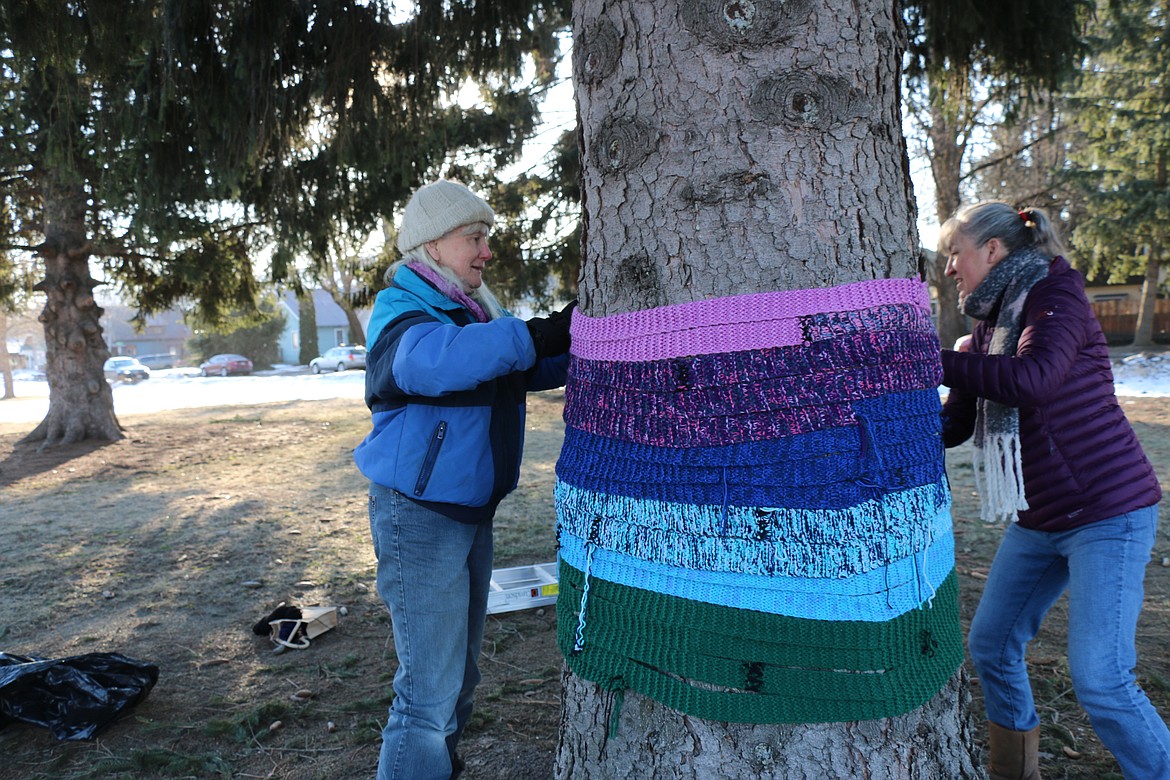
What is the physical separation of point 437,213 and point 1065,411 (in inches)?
68.9

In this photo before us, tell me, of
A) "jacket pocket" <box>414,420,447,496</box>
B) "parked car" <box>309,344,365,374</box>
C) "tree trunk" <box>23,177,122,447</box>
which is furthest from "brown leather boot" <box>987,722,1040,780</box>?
"parked car" <box>309,344,365,374</box>

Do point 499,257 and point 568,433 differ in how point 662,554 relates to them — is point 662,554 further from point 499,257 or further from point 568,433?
point 499,257

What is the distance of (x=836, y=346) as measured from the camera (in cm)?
163

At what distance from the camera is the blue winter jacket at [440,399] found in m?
1.96

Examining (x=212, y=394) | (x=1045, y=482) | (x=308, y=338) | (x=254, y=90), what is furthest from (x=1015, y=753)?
(x=308, y=338)

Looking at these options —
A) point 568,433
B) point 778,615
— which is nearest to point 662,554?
point 778,615

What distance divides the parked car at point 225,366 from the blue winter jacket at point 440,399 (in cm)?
3868

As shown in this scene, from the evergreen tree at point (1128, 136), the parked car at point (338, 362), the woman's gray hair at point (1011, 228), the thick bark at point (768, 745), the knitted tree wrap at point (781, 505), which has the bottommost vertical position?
the parked car at point (338, 362)

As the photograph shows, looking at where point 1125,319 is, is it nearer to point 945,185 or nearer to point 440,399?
point 945,185

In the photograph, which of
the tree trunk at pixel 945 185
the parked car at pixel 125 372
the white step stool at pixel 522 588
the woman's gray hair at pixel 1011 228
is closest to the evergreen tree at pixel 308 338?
the parked car at pixel 125 372

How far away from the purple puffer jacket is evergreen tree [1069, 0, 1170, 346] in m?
16.1

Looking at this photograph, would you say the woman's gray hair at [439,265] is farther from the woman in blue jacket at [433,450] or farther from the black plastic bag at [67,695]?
the black plastic bag at [67,695]

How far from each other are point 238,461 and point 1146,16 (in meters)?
17.1

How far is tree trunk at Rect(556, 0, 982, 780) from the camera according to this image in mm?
1701
